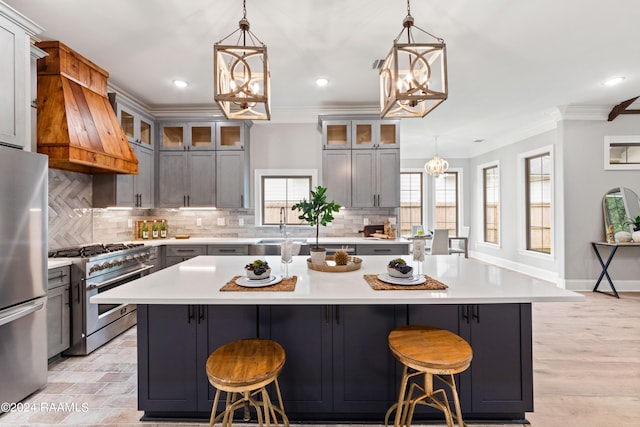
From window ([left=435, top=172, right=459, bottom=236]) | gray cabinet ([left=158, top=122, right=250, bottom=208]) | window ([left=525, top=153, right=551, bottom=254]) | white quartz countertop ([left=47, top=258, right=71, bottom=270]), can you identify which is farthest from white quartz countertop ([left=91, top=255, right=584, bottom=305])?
window ([left=435, top=172, right=459, bottom=236])

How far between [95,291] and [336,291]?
8.35 feet

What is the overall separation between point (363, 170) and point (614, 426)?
3356 millimetres

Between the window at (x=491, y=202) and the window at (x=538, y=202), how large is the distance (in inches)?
33.1

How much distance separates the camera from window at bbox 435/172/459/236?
8070 mm

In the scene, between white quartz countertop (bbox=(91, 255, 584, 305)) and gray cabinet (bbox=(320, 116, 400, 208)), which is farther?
gray cabinet (bbox=(320, 116, 400, 208))

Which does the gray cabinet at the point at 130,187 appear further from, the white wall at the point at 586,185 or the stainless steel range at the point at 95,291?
the white wall at the point at 586,185

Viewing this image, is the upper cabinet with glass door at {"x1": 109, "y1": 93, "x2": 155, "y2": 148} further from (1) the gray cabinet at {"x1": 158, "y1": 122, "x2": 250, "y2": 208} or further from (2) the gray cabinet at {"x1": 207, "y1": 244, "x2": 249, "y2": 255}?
(2) the gray cabinet at {"x1": 207, "y1": 244, "x2": 249, "y2": 255}

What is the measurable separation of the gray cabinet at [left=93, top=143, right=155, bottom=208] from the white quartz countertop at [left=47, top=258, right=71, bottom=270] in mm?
1114

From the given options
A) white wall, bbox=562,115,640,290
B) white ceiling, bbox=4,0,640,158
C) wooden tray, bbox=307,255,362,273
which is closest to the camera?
wooden tray, bbox=307,255,362,273

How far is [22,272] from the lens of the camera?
6.66 ft

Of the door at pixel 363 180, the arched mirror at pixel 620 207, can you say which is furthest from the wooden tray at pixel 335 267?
the arched mirror at pixel 620 207

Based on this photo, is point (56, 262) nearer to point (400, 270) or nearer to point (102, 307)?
point (102, 307)

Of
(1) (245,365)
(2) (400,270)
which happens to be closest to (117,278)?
(1) (245,365)

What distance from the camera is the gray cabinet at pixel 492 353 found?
1.83m
